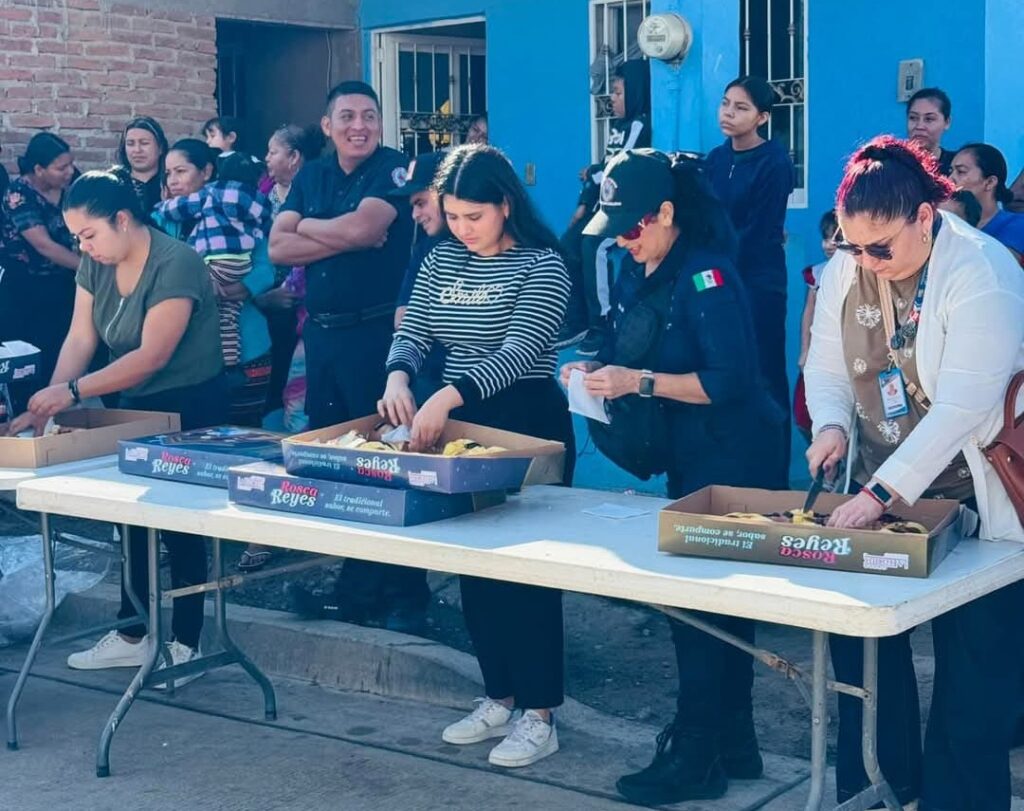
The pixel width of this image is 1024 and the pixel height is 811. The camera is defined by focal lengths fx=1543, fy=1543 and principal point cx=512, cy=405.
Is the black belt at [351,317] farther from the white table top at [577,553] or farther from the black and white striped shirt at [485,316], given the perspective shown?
the white table top at [577,553]

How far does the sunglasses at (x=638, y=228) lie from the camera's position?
380cm

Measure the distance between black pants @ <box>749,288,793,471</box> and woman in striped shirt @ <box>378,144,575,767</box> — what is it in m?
1.76

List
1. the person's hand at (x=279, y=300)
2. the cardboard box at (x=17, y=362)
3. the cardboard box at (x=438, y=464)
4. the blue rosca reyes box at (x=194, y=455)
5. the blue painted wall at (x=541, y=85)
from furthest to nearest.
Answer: the blue painted wall at (x=541, y=85)
the person's hand at (x=279, y=300)
the cardboard box at (x=17, y=362)
the blue rosca reyes box at (x=194, y=455)
the cardboard box at (x=438, y=464)

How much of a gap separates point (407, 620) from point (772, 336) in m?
1.81

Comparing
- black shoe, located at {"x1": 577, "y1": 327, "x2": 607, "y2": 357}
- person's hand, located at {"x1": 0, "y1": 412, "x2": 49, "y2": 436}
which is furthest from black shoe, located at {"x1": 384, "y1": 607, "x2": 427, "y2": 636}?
black shoe, located at {"x1": 577, "y1": 327, "x2": 607, "y2": 357}

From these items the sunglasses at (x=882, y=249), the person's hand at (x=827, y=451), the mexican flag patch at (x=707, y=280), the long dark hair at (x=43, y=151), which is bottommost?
the person's hand at (x=827, y=451)

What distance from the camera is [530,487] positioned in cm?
418

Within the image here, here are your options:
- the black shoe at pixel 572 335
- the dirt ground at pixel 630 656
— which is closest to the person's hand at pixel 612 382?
the dirt ground at pixel 630 656

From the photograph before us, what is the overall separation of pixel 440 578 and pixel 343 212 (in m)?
1.58

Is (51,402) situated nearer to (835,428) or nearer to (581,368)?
(581,368)

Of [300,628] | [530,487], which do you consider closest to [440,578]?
[300,628]

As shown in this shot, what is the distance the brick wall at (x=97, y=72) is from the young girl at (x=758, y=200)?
13.6 ft

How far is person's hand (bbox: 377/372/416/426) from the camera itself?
4090 millimetres

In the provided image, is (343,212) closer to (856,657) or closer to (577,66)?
(856,657)
